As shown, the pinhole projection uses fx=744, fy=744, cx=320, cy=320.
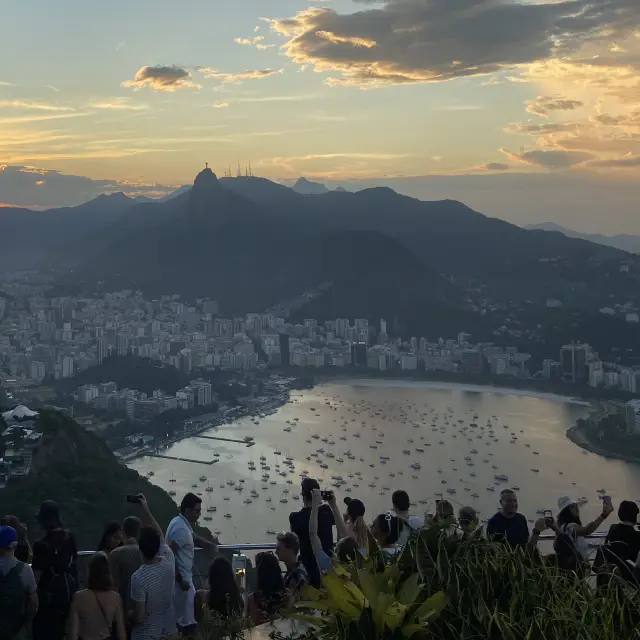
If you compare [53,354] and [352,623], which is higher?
[352,623]

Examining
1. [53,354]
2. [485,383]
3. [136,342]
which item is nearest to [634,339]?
[485,383]

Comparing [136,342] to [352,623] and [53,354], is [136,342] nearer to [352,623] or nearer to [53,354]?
[53,354]

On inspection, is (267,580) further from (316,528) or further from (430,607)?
(430,607)

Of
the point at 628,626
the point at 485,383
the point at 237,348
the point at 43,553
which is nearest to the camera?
the point at 628,626

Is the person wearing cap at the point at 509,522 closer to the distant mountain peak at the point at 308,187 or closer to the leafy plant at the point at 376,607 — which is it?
the leafy plant at the point at 376,607

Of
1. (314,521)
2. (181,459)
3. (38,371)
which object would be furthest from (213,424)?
(314,521)

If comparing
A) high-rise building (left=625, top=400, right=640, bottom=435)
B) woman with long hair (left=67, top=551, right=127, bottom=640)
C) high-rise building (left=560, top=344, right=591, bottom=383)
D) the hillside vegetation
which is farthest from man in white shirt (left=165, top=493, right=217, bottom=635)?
high-rise building (left=560, top=344, right=591, bottom=383)

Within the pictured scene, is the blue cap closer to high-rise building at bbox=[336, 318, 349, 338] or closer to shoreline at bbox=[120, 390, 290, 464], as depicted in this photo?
shoreline at bbox=[120, 390, 290, 464]
